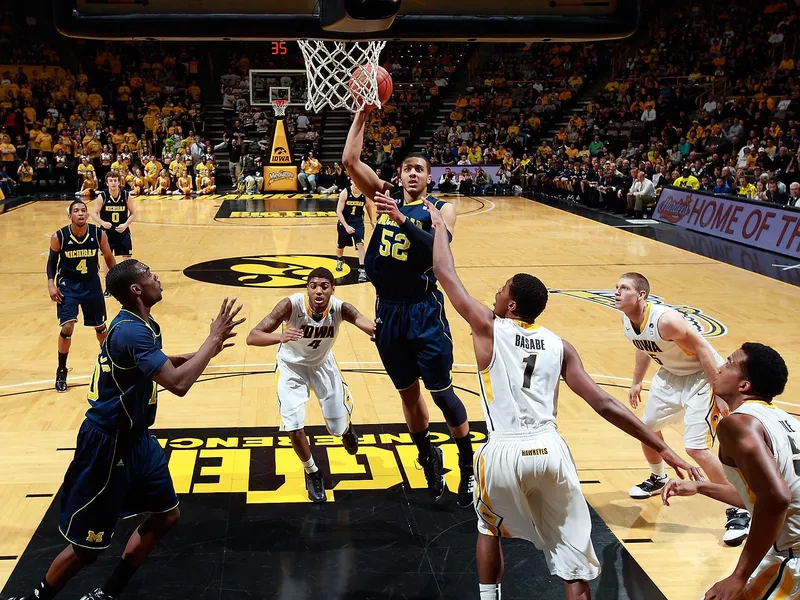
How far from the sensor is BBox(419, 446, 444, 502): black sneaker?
577 cm

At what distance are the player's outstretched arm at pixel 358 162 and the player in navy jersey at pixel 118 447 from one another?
1.75 meters

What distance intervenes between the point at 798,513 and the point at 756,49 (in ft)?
87.3

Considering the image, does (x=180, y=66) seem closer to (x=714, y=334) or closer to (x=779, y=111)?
(x=779, y=111)

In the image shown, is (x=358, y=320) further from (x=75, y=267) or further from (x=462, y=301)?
(x=75, y=267)

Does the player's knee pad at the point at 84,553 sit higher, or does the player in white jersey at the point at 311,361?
the player in white jersey at the point at 311,361

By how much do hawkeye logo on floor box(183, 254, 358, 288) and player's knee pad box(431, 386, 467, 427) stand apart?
6958 millimetres

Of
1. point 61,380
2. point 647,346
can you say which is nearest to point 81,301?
point 61,380

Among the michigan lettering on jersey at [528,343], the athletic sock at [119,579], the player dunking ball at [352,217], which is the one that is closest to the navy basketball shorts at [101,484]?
the athletic sock at [119,579]

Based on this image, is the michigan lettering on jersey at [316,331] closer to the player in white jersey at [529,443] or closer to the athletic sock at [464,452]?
the athletic sock at [464,452]

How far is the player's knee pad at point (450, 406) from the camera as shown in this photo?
5.62 metres

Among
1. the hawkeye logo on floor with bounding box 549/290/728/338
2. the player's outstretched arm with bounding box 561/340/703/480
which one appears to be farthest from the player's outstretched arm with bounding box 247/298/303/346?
the hawkeye logo on floor with bounding box 549/290/728/338

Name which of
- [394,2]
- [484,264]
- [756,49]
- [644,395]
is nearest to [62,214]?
[484,264]

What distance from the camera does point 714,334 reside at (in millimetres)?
9875

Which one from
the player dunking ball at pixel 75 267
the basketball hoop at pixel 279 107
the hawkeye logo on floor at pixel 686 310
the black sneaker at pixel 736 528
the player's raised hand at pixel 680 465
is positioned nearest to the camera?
the player's raised hand at pixel 680 465
